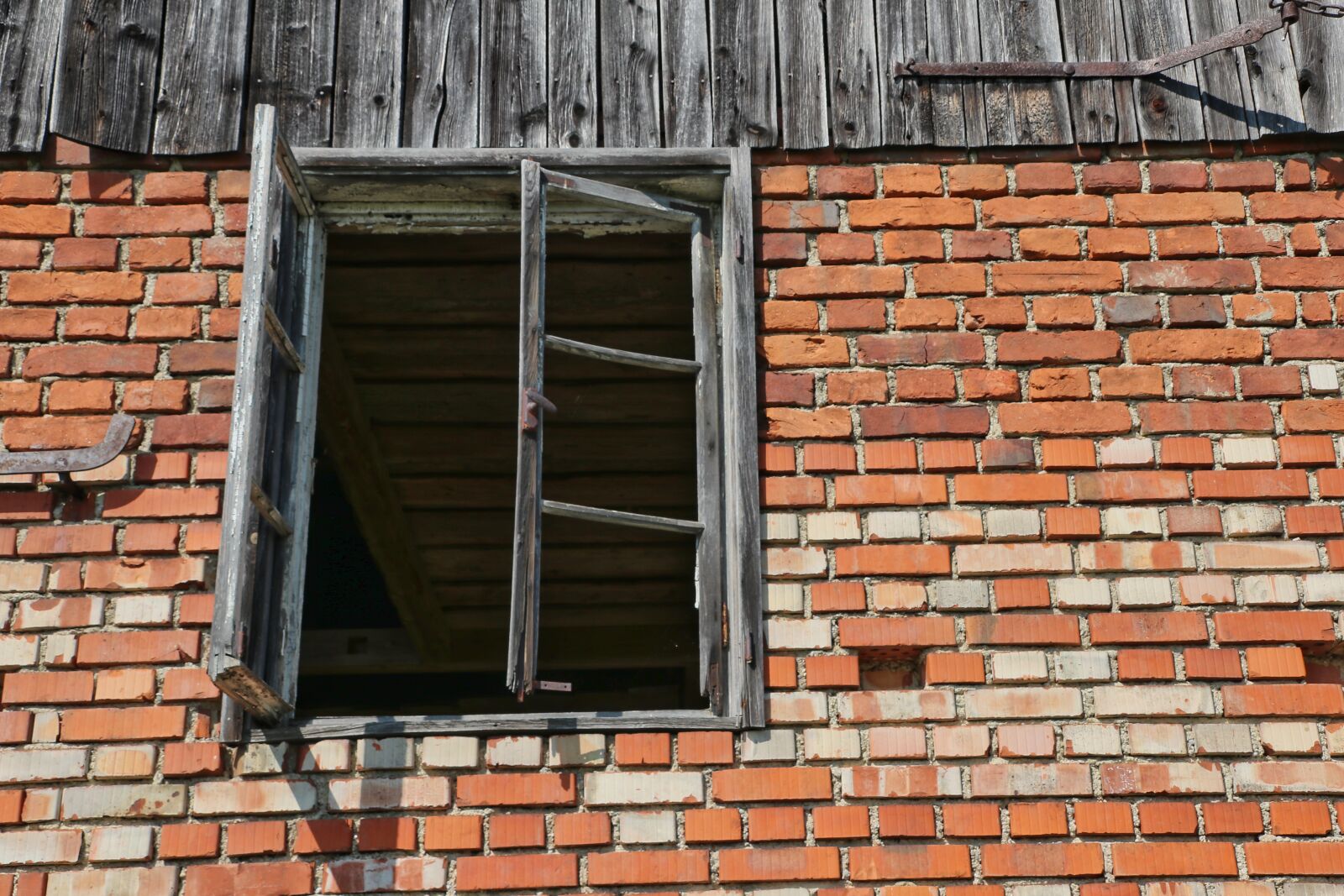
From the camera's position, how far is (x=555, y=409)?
358cm

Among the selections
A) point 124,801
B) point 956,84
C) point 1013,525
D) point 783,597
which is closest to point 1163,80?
point 956,84

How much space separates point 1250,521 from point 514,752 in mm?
1882

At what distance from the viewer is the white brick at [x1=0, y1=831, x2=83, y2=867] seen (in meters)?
3.30

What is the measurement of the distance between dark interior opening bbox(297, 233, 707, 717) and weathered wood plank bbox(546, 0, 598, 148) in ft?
1.05

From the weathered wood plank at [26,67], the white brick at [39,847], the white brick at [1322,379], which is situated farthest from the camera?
the weathered wood plank at [26,67]

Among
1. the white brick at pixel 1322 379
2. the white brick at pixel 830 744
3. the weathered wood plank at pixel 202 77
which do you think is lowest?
the white brick at pixel 830 744

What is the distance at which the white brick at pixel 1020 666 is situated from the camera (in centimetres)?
349

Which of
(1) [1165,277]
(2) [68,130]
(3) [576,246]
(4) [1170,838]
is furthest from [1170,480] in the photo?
(2) [68,130]

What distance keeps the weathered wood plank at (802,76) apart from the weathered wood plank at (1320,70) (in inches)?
52.3

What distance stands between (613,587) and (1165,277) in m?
3.45

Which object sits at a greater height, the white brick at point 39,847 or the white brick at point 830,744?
the white brick at point 830,744

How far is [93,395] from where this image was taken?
372 cm

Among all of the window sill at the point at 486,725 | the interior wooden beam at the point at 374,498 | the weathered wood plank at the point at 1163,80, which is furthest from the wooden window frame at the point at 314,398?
the interior wooden beam at the point at 374,498

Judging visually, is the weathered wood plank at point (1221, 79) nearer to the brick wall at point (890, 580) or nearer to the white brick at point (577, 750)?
the brick wall at point (890, 580)
